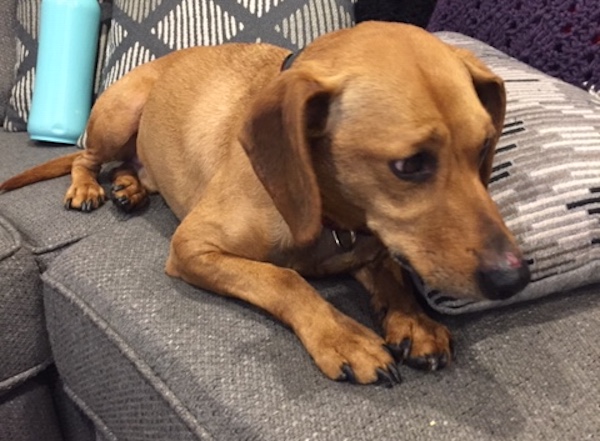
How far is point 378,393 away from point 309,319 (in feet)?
0.54

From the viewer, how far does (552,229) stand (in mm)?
1175

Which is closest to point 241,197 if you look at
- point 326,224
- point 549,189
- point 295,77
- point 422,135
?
point 326,224

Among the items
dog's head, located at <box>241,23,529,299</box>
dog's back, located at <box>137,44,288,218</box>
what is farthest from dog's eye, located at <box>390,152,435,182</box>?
dog's back, located at <box>137,44,288,218</box>

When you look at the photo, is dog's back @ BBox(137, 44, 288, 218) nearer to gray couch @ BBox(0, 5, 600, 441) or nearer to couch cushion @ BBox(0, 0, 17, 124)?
gray couch @ BBox(0, 5, 600, 441)

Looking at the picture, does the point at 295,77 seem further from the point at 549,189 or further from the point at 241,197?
the point at 549,189

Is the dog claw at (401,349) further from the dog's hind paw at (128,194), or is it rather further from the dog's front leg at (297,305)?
the dog's hind paw at (128,194)

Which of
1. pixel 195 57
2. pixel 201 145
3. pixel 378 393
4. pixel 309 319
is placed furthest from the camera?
pixel 195 57

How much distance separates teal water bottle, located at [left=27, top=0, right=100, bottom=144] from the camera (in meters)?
2.22

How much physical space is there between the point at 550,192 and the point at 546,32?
0.63m

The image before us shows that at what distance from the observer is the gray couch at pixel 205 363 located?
981mm

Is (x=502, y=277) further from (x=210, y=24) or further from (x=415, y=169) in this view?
(x=210, y=24)

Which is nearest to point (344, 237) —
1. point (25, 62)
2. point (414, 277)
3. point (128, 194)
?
point (414, 277)

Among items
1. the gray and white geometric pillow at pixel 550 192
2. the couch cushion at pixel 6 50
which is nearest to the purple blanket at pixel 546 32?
the gray and white geometric pillow at pixel 550 192

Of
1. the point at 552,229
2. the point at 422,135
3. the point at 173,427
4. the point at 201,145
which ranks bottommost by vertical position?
the point at 173,427
